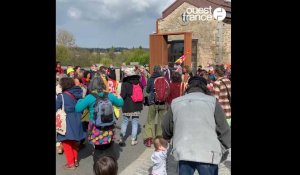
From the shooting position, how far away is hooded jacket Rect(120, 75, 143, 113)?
24.6 feet

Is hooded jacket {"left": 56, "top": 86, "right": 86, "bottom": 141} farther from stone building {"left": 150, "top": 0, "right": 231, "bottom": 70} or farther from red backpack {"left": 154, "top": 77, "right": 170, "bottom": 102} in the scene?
stone building {"left": 150, "top": 0, "right": 231, "bottom": 70}

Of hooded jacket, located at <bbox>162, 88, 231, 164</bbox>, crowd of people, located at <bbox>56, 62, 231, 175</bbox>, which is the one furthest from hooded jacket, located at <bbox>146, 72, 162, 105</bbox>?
hooded jacket, located at <bbox>162, 88, 231, 164</bbox>

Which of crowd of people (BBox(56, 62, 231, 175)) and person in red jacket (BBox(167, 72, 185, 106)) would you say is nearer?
crowd of people (BBox(56, 62, 231, 175))

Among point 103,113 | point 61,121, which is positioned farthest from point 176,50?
point 103,113

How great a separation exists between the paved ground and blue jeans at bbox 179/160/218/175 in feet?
6.55

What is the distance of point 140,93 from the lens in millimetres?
7652

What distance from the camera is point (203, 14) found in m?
29.6

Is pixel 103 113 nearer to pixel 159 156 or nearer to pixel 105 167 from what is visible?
pixel 159 156

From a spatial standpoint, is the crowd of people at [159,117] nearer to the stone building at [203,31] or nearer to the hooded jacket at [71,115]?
the hooded jacket at [71,115]

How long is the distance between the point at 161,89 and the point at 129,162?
1655 millimetres
